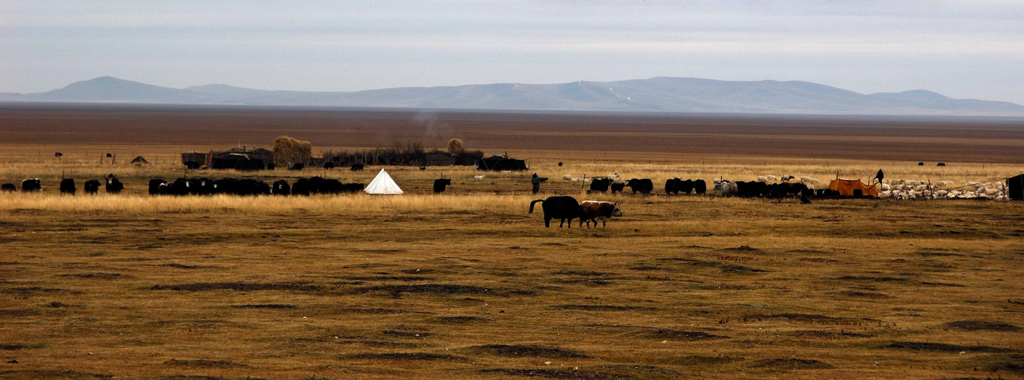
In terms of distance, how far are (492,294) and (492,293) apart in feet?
0.31

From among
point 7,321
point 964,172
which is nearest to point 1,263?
point 7,321

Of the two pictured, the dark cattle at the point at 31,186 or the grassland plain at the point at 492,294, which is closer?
the grassland plain at the point at 492,294

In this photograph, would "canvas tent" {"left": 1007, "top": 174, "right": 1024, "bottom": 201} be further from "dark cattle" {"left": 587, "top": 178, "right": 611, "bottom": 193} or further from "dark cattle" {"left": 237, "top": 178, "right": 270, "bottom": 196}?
"dark cattle" {"left": 237, "top": 178, "right": 270, "bottom": 196}

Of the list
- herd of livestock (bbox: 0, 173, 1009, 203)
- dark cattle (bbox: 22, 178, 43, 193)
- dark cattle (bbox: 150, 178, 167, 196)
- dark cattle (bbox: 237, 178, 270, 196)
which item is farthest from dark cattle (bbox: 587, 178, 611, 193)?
dark cattle (bbox: 22, 178, 43, 193)

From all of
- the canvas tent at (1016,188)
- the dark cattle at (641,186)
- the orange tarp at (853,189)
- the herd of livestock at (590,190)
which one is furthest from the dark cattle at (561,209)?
the canvas tent at (1016,188)

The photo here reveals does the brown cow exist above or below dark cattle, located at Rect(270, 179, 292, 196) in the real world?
above

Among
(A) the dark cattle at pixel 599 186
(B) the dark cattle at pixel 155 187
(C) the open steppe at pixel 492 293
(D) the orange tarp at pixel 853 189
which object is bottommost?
(C) the open steppe at pixel 492 293

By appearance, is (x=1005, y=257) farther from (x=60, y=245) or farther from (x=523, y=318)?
(x=60, y=245)

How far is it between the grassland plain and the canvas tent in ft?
26.2

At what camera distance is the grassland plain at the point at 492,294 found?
12445 mm

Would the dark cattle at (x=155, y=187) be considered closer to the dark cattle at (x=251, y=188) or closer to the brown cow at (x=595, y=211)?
the dark cattle at (x=251, y=188)

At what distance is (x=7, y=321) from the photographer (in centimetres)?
1448

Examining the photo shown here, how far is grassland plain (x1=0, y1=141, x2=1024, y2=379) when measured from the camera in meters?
12.4

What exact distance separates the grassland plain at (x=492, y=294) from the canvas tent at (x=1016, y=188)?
798 cm
